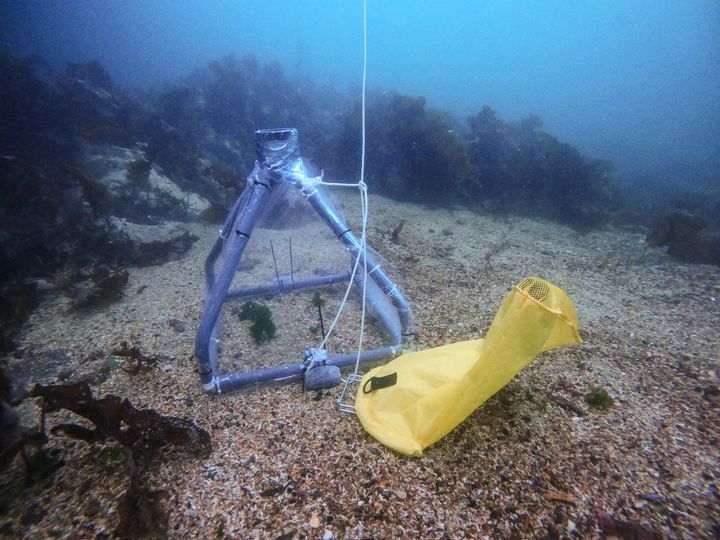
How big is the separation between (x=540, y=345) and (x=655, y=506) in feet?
4.94

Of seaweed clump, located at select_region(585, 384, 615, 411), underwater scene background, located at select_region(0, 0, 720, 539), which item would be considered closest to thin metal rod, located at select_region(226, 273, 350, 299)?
underwater scene background, located at select_region(0, 0, 720, 539)

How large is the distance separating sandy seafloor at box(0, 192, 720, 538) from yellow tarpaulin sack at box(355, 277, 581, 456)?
0.24 metres

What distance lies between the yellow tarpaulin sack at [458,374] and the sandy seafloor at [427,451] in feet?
0.79

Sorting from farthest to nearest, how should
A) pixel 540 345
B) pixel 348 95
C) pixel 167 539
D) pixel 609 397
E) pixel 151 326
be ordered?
pixel 348 95, pixel 151 326, pixel 609 397, pixel 540 345, pixel 167 539

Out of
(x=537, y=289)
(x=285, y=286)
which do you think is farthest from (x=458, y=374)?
(x=285, y=286)

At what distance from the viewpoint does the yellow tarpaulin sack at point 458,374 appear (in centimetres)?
230

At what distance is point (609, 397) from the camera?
10.8ft

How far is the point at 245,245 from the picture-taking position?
3273 mm

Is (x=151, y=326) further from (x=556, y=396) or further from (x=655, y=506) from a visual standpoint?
(x=655, y=506)

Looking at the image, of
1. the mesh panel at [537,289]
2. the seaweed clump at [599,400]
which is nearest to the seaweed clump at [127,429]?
the mesh panel at [537,289]

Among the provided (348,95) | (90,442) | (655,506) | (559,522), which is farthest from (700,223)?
(348,95)

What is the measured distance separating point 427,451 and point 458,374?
0.75 m

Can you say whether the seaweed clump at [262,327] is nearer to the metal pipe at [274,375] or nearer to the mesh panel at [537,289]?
the metal pipe at [274,375]

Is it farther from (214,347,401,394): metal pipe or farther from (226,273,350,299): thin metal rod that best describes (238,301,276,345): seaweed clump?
(214,347,401,394): metal pipe
